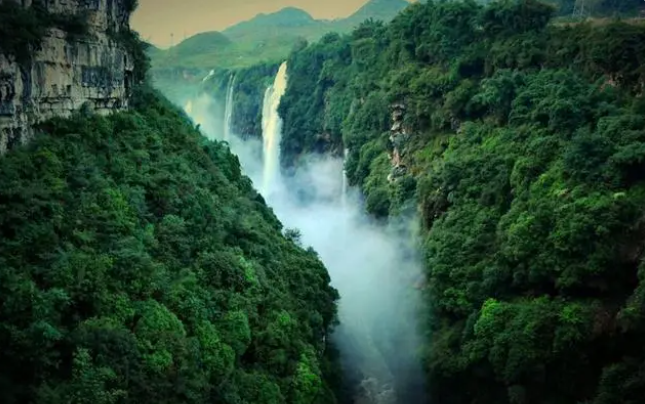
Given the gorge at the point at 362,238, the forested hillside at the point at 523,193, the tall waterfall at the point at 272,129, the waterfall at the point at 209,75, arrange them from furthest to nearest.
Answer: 1. the waterfall at the point at 209,75
2. the tall waterfall at the point at 272,129
3. the forested hillside at the point at 523,193
4. the gorge at the point at 362,238

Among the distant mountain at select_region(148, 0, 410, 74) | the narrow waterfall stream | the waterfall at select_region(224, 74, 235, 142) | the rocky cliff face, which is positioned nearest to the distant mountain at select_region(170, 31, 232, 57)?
the distant mountain at select_region(148, 0, 410, 74)

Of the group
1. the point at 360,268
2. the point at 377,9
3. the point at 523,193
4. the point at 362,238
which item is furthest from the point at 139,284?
the point at 377,9

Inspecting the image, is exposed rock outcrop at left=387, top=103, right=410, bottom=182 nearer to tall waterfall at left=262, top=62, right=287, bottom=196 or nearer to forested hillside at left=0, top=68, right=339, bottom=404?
forested hillside at left=0, top=68, right=339, bottom=404

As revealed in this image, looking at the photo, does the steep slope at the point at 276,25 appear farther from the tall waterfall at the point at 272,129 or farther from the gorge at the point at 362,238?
the gorge at the point at 362,238

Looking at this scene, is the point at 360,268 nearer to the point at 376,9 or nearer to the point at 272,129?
the point at 272,129

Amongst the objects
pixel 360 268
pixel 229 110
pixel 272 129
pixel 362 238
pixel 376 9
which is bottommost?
pixel 360 268

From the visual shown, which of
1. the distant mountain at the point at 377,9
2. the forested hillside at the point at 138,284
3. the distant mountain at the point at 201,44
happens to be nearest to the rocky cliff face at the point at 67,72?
the forested hillside at the point at 138,284

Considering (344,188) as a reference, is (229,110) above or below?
above
